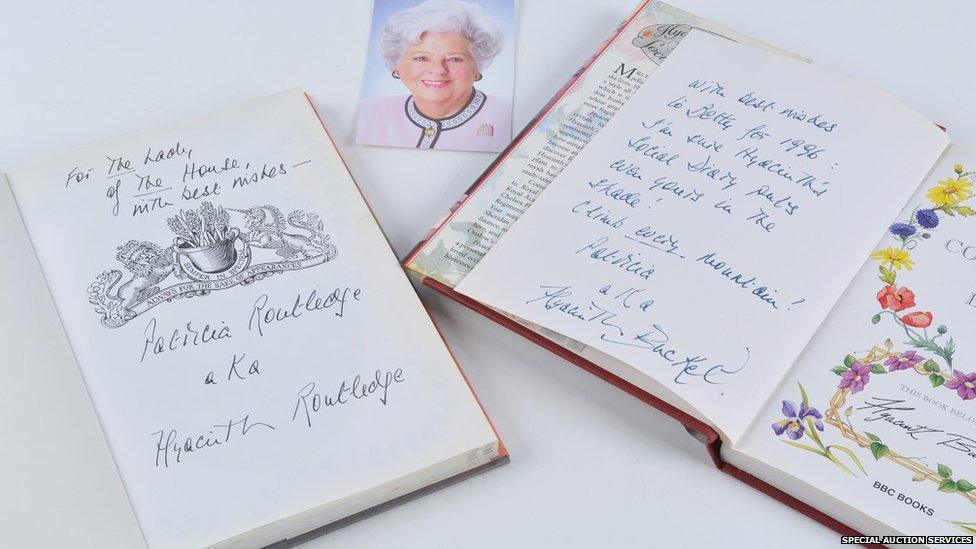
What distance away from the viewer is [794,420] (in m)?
0.63

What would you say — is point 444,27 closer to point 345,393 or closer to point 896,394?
point 345,393

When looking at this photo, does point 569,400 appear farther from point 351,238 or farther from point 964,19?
point 964,19

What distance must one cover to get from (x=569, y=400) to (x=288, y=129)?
345mm

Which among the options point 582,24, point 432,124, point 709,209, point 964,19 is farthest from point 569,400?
point 964,19

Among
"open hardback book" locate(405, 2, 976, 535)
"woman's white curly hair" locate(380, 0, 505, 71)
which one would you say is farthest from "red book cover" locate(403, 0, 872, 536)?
"woman's white curly hair" locate(380, 0, 505, 71)

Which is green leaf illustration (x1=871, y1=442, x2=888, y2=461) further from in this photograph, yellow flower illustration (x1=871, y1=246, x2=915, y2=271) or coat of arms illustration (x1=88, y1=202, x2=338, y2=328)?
coat of arms illustration (x1=88, y1=202, x2=338, y2=328)

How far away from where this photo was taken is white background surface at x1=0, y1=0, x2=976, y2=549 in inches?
25.5

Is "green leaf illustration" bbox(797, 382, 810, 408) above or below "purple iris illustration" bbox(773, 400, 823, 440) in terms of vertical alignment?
above

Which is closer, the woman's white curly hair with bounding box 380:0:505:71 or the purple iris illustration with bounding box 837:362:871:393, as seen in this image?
the purple iris illustration with bounding box 837:362:871:393

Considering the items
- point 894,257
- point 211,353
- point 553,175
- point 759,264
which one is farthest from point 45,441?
point 894,257

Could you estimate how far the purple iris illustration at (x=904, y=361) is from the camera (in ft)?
2.13

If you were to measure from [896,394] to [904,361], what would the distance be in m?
0.03

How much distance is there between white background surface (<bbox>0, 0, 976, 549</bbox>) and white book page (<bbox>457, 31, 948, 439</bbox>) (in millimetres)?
51

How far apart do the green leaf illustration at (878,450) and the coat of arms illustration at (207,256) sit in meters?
0.43
